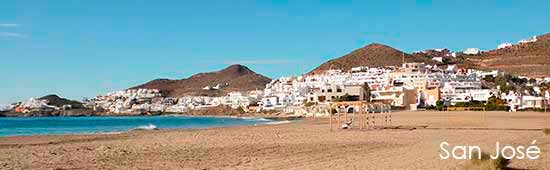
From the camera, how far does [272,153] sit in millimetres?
13109

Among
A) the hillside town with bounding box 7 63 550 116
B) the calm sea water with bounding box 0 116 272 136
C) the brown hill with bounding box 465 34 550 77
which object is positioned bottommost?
the calm sea water with bounding box 0 116 272 136

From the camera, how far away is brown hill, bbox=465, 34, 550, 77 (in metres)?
105

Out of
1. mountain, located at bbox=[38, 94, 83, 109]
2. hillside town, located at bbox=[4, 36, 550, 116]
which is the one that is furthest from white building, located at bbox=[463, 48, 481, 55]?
mountain, located at bbox=[38, 94, 83, 109]

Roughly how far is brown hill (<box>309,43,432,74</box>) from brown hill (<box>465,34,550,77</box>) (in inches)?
597

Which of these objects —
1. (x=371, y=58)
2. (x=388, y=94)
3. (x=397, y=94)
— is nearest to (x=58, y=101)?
(x=371, y=58)

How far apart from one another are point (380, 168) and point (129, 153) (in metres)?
6.06

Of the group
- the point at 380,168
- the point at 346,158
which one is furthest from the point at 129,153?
the point at 380,168

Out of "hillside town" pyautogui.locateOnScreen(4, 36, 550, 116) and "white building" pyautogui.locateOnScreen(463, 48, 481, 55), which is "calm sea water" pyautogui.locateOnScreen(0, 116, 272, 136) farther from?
"white building" pyautogui.locateOnScreen(463, 48, 481, 55)

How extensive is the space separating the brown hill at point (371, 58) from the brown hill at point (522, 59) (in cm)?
1516

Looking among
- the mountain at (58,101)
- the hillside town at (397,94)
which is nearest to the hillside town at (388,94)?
the hillside town at (397,94)

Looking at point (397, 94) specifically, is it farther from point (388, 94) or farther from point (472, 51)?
point (472, 51)

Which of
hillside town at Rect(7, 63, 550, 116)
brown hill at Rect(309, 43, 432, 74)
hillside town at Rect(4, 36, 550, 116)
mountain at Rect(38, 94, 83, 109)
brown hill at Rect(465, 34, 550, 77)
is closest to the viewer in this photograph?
hillside town at Rect(4, 36, 550, 116)

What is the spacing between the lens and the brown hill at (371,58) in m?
145

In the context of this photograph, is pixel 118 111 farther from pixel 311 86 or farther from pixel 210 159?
pixel 210 159
